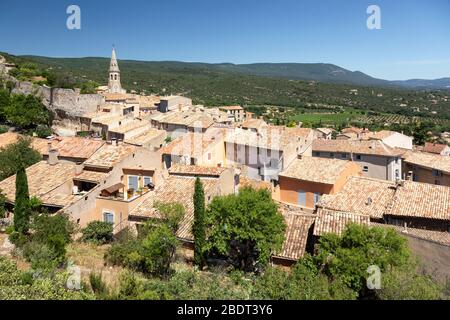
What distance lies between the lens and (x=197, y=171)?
23.2m

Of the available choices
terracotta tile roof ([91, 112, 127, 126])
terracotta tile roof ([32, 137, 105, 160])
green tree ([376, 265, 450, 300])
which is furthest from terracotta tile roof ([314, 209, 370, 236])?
terracotta tile roof ([91, 112, 127, 126])

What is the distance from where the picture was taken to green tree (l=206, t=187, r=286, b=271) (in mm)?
15820

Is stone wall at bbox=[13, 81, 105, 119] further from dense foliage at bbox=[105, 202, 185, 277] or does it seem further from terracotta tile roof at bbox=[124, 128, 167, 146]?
dense foliage at bbox=[105, 202, 185, 277]

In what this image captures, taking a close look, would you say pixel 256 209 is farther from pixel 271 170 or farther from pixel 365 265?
pixel 271 170

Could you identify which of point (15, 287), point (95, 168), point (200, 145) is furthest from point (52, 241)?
point (200, 145)

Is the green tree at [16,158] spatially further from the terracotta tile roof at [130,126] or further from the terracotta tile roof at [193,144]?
the terracotta tile roof at [130,126]

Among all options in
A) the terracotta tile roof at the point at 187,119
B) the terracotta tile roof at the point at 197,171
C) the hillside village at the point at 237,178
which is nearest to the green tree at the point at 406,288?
the hillside village at the point at 237,178

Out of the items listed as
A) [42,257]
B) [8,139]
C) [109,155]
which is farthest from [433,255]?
[8,139]

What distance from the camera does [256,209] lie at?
52.3 feet

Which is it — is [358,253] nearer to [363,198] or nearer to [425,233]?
[425,233]

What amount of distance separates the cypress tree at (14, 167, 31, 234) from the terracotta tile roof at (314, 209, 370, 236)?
13004 mm

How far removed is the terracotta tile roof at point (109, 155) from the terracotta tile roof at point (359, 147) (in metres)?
21.2

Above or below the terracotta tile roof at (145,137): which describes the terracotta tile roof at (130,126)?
above

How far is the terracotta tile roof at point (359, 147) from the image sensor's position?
1437 inches
